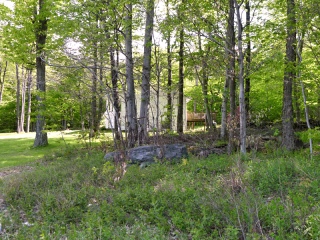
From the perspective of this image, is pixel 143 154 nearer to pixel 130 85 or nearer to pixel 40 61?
pixel 130 85

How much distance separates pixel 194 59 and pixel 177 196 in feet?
22.4

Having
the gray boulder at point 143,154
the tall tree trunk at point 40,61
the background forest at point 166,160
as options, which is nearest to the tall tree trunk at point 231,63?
the background forest at point 166,160

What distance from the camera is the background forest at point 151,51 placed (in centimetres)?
782

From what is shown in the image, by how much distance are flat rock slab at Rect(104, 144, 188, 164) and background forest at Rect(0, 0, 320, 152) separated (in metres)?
0.93

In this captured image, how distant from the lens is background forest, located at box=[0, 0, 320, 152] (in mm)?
7816

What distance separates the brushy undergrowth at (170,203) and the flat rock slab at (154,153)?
0.69 metres

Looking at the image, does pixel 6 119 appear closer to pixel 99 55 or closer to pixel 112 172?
pixel 99 55

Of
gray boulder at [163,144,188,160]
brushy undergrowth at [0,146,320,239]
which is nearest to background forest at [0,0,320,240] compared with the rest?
brushy undergrowth at [0,146,320,239]

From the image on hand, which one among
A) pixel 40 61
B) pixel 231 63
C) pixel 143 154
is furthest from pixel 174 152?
pixel 40 61

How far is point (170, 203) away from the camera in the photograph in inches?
170

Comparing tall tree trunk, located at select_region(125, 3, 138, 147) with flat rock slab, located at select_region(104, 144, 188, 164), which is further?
tall tree trunk, located at select_region(125, 3, 138, 147)

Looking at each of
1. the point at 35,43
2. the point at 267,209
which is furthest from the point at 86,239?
the point at 35,43

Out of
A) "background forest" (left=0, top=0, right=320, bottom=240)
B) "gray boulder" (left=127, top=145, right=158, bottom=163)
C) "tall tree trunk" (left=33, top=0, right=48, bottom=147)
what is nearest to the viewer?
"background forest" (left=0, top=0, right=320, bottom=240)

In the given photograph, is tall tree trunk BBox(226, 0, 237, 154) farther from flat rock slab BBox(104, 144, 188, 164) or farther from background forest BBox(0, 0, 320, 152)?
flat rock slab BBox(104, 144, 188, 164)
